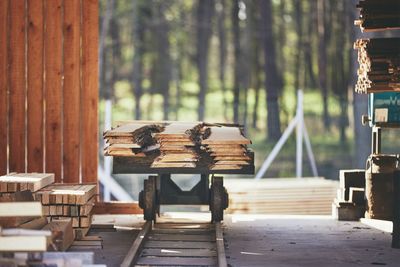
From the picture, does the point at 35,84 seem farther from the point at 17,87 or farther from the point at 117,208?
the point at 117,208

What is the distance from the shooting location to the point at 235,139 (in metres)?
11.5

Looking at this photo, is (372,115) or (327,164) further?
(327,164)

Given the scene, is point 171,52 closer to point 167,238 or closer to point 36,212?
point 167,238

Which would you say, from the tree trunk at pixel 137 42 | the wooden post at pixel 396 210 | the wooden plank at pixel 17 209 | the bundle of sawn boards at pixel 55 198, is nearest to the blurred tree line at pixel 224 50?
the tree trunk at pixel 137 42

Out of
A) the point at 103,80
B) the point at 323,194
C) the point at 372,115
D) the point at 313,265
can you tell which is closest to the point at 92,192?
the point at 313,265

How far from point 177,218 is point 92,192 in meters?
2.12

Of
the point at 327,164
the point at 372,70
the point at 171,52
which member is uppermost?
the point at 171,52

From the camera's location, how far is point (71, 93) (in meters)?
13.2

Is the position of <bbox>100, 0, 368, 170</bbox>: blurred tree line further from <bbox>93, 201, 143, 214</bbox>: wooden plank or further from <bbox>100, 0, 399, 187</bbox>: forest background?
<bbox>93, 201, 143, 214</bbox>: wooden plank

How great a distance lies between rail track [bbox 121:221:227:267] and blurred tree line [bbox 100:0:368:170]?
24.8 metres

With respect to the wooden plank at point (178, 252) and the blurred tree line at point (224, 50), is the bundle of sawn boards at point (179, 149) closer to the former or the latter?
the wooden plank at point (178, 252)

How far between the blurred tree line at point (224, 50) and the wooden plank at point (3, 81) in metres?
24.2

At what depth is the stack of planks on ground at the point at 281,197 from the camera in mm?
15047

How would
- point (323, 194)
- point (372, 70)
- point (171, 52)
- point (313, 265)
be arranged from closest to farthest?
point (313, 265) < point (372, 70) < point (323, 194) < point (171, 52)
